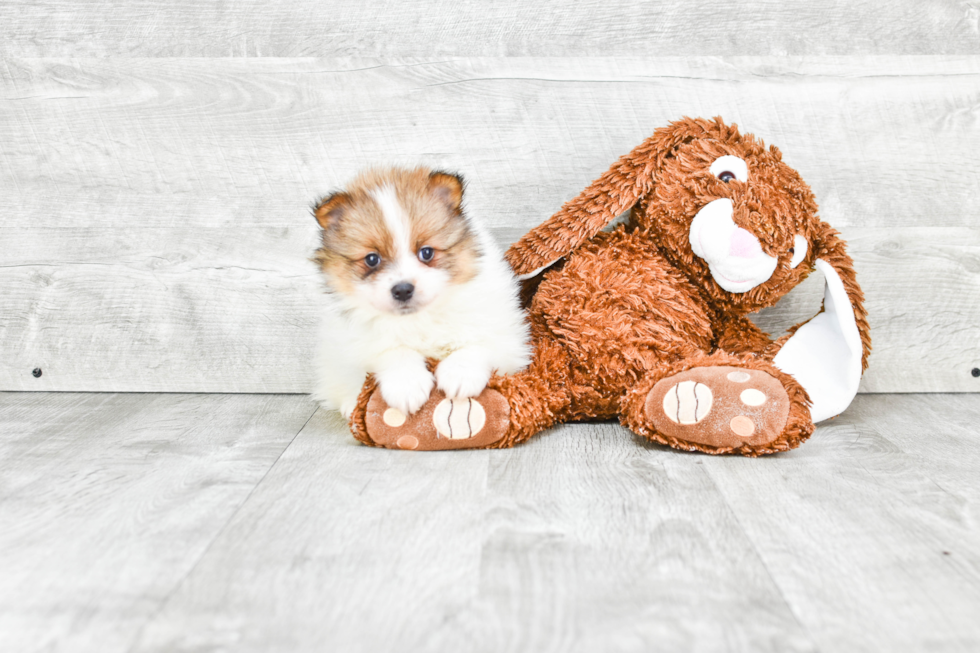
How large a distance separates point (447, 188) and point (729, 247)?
504 mm

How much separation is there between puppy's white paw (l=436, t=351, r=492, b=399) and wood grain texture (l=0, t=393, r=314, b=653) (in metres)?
0.31

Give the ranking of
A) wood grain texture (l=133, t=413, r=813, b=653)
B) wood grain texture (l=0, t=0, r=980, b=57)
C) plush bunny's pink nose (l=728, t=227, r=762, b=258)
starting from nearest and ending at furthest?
wood grain texture (l=133, t=413, r=813, b=653)
plush bunny's pink nose (l=728, t=227, r=762, b=258)
wood grain texture (l=0, t=0, r=980, b=57)

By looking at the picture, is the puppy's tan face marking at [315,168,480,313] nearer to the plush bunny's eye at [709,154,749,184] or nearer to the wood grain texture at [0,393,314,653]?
the wood grain texture at [0,393,314,653]

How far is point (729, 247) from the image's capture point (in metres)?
1.35

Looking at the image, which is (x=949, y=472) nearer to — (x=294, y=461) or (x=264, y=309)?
(x=294, y=461)

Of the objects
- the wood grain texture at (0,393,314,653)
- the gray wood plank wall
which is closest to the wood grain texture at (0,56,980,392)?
the gray wood plank wall

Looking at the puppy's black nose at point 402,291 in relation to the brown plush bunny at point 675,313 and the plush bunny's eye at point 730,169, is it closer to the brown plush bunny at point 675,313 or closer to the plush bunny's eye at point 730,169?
the brown plush bunny at point 675,313

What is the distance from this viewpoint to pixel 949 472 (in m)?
1.19

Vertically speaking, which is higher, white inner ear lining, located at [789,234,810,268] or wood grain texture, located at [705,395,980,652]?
white inner ear lining, located at [789,234,810,268]

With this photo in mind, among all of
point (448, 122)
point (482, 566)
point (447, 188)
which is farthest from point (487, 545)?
point (448, 122)

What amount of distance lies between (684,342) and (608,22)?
2.37 ft

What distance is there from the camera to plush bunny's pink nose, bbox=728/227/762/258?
134cm

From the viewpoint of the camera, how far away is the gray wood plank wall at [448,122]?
163cm

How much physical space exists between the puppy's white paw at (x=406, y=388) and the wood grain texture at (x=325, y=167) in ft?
1.74
